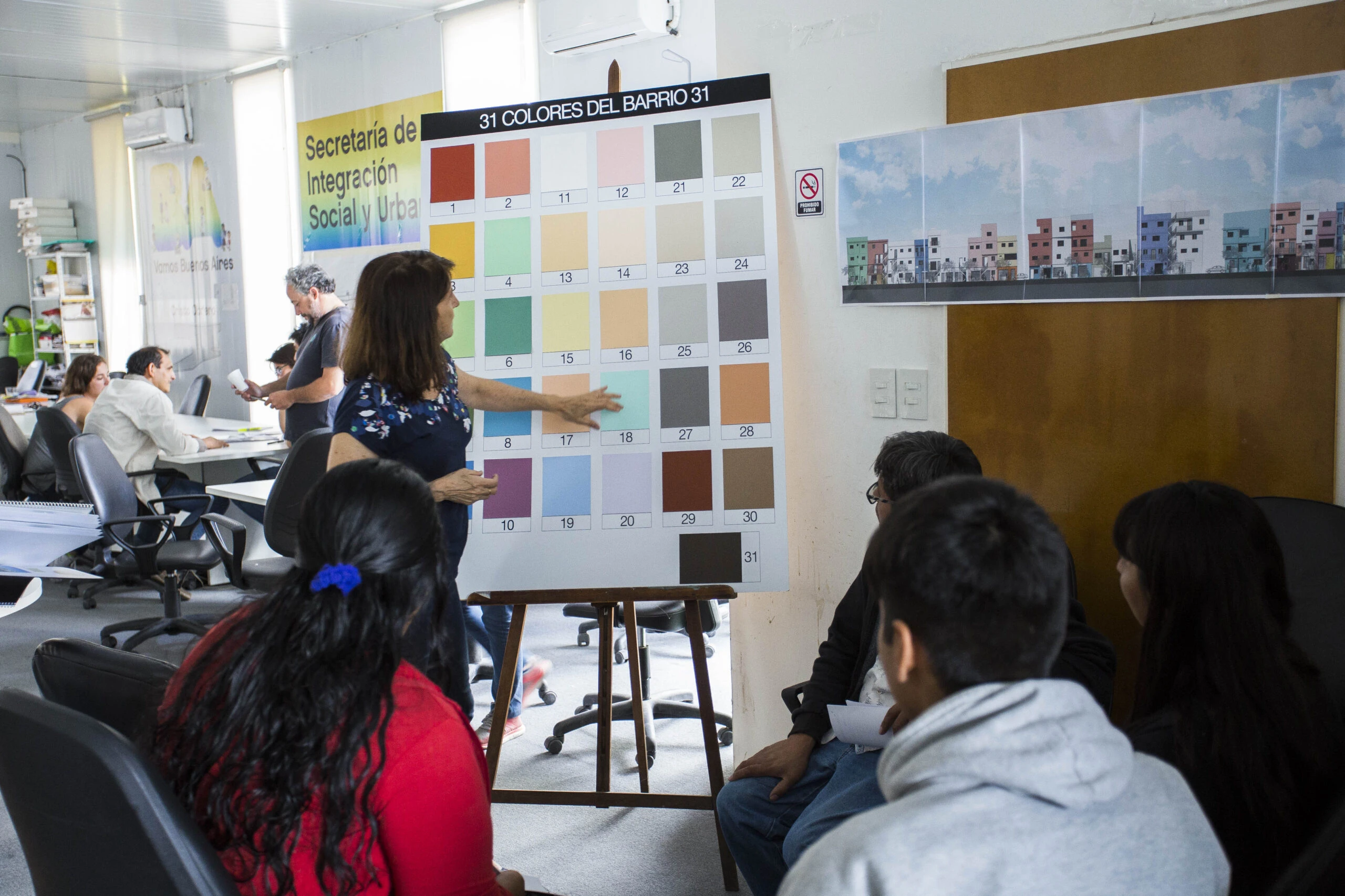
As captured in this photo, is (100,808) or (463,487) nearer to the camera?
(100,808)

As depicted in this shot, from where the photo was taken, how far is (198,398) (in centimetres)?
701

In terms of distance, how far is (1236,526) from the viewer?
1.30 meters

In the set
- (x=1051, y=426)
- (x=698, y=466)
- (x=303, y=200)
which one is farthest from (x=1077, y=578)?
(x=303, y=200)

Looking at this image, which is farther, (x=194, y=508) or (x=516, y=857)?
(x=194, y=508)

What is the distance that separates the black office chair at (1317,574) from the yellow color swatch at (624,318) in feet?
4.41

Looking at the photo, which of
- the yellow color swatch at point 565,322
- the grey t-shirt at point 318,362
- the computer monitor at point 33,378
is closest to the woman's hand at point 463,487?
the yellow color swatch at point 565,322

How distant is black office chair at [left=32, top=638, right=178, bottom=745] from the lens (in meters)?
1.27

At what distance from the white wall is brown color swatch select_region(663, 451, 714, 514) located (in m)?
0.42

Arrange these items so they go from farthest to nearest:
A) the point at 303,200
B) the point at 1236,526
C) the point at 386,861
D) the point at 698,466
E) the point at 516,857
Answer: the point at 303,200
the point at 516,857
the point at 698,466
the point at 1236,526
the point at 386,861

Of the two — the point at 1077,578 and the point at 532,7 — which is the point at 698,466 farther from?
the point at 532,7

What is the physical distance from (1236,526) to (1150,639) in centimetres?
18

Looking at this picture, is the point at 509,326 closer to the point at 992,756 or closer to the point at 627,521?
the point at 627,521

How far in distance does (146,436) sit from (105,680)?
13.0 feet

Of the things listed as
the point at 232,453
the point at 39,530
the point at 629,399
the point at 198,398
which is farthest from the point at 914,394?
the point at 198,398
